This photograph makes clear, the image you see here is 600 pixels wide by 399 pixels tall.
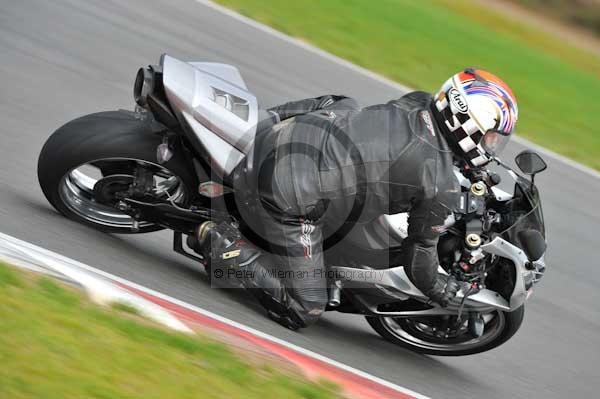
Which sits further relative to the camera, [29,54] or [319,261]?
[29,54]

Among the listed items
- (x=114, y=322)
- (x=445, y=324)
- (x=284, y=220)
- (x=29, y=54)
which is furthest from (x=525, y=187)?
(x=29, y=54)

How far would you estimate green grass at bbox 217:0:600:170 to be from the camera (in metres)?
10.5

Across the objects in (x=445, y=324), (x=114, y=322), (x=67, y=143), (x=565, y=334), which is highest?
(x=67, y=143)

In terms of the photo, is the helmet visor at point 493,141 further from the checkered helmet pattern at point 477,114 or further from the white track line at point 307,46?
the white track line at point 307,46

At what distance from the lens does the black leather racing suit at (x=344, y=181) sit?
4.88m

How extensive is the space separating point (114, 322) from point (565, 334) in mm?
3652

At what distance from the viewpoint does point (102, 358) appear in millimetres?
3928

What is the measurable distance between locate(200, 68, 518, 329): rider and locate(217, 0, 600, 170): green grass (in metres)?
5.39

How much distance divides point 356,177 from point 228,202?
31.5 inches

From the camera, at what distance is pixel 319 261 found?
5.26 meters

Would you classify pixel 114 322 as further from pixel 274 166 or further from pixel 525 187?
pixel 525 187

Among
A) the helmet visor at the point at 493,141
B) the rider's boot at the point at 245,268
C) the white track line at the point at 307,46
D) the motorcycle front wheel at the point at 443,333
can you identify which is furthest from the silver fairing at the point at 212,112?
the white track line at the point at 307,46

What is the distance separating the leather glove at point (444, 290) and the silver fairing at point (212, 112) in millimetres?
1309

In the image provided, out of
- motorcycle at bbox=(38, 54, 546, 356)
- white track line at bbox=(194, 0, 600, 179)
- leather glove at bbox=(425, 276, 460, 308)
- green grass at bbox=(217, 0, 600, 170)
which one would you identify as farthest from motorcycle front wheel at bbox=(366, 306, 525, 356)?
green grass at bbox=(217, 0, 600, 170)
